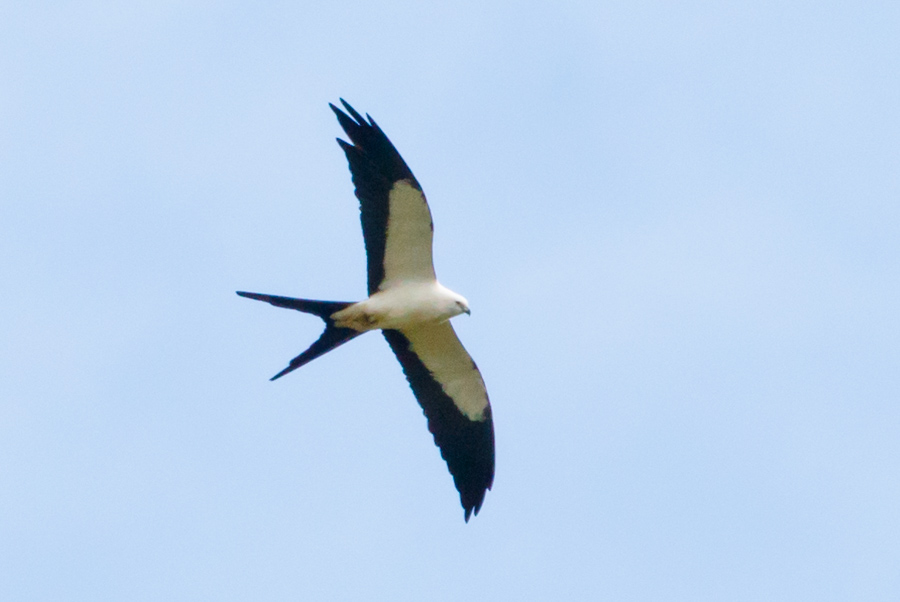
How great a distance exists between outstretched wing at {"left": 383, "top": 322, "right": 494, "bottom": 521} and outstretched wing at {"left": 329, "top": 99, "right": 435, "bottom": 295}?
3.48 ft

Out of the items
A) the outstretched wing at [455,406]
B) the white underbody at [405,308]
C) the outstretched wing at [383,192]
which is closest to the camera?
the outstretched wing at [383,192]

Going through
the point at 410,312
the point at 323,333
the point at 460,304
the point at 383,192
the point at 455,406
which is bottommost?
the point at 455,406

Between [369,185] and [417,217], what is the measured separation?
1.69 feet

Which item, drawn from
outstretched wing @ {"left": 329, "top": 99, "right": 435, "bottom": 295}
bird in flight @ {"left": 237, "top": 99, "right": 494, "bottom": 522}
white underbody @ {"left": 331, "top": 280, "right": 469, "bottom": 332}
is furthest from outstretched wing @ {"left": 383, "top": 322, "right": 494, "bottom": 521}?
outstretched wing @ {"left": 329, "top": 99, "right": 435, "bottom": 295}

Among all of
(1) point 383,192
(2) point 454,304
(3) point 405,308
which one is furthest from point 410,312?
(1) point 383,192

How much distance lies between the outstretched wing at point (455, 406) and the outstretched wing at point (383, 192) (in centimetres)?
106

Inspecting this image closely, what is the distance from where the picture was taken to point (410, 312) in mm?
11453

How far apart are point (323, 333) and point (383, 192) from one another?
139 centimetres

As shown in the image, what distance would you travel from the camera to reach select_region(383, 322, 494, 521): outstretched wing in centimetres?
1202

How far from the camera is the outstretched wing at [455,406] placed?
12.0 meters

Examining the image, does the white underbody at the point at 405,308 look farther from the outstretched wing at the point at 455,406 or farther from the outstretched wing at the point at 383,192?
the outstretched wing at the point at 455,406

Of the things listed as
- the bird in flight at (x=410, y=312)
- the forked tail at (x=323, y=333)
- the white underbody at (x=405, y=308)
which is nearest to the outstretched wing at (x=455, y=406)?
the bird in flight at (x=410, y=312)

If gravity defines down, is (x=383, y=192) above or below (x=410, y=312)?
above

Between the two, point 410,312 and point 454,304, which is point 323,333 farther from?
point 454,304
